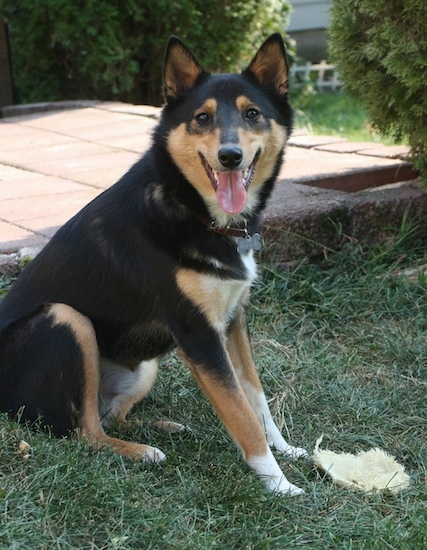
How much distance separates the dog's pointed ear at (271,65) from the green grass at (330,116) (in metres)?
4.35

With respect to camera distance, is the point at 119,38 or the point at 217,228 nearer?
the point at 217,228

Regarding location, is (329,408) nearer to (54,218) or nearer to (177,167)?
(177,167)

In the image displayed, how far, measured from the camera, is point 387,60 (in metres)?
5.25

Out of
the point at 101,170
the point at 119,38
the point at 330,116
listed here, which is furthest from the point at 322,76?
the point at 101,170

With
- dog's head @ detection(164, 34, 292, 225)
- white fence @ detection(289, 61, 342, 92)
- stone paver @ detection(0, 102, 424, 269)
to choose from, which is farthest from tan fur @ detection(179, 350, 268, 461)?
white fence @ detection(289, 61, 342, 92)

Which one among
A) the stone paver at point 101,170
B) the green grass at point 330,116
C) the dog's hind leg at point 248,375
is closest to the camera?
the dog's hind leg at point 248,375

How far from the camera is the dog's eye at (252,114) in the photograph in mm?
3377

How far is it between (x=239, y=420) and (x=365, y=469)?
0.56 m

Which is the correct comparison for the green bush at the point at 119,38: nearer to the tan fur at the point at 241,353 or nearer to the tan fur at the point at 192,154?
the tan fur at the point at 192,154

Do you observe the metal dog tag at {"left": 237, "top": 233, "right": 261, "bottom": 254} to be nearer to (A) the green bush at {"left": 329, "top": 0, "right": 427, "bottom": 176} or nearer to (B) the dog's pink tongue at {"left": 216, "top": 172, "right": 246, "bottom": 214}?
(B) the dog's pink tongue at {"left": 216, "top": 172, "right": 246, "bottom": 214}

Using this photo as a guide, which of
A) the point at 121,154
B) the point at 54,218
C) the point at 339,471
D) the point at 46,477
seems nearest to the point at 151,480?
the point at 46,477

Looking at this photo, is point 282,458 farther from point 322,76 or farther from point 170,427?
point 322,76

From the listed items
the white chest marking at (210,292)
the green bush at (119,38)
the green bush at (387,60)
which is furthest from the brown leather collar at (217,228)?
the green bush at (119,38)

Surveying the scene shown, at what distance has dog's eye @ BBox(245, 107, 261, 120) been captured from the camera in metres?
3.38
